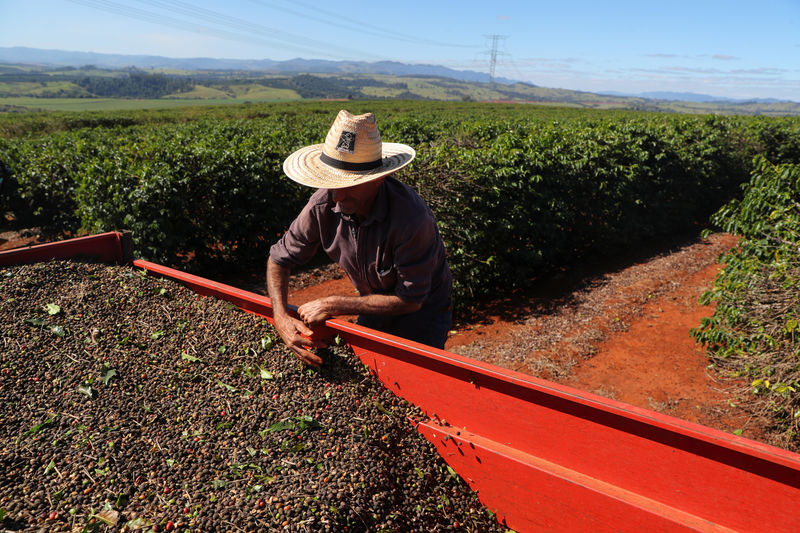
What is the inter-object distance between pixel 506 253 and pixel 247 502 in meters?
5.63

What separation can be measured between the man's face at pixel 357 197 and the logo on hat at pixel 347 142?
174 mm

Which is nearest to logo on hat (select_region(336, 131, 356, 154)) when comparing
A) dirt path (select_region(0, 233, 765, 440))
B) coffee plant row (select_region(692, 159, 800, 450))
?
coffee plant row (select_region(692, 159, 800, 450))

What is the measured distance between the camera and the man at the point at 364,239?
7.32 ft

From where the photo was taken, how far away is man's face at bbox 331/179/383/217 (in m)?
2.26

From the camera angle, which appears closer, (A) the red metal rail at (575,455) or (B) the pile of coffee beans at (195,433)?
(A) the red metal rail at (575,455)

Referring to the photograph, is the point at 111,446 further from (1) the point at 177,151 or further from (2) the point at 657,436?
(1) the point at 177,151

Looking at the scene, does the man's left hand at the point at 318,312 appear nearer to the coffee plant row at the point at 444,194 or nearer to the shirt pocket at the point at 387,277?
the shirt pocket at the point at 387,277

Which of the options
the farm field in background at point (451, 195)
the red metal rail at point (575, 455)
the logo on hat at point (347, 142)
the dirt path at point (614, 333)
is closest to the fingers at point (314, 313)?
the red metal rail at point (575, 455)

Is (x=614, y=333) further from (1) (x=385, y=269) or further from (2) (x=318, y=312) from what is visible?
(2) (x=318, y=312)

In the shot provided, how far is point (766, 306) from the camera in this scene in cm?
380

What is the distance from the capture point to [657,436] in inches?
65.7

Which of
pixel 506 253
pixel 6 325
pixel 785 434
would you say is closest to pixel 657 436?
pixel 785 434

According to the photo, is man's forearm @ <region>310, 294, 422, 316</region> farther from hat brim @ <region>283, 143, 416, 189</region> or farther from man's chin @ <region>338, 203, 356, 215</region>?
hat brim @ <region>283, 143, 416, 189</region>

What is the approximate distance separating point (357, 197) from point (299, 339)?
0.77m
